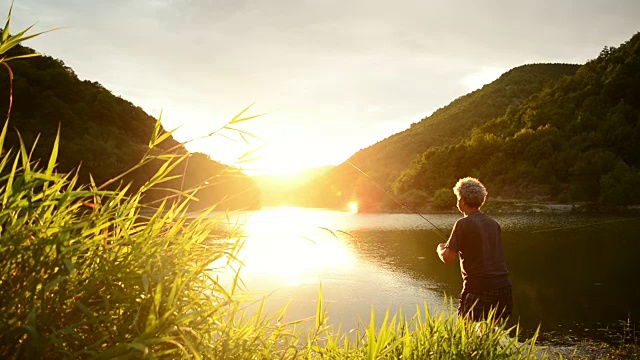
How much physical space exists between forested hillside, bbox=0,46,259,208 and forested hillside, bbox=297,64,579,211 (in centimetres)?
5128

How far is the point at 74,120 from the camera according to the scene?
76.2 m

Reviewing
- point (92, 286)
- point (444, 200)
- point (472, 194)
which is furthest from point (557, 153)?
point (92, 286)

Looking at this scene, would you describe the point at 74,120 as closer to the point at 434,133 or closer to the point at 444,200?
the point at 444,200

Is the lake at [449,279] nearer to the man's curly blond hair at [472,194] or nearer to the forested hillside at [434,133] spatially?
the man's curly blond hair at [472,194]

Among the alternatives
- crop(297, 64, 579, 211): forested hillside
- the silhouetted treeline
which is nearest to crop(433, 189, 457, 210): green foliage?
the silhouetted treeline

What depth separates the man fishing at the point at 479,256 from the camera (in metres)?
4.89

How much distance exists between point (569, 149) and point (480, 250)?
8614 centimetres

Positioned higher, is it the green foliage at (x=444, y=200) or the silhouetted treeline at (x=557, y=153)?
the silhouetted treeline at (x=557, y=153)

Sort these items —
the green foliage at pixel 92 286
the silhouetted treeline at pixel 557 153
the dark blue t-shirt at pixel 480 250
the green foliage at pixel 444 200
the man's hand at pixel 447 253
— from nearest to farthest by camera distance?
the green foliage at pixel 92 286 → the dark blue t-shirt at pixel 480 250 → the man's hand at pixel 447 253 → the silhouetted treeline at pixel 557 153 → the green foliage at pixel 444 200

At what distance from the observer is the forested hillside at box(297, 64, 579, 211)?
133 m

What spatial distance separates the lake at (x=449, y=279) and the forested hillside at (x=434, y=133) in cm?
8406

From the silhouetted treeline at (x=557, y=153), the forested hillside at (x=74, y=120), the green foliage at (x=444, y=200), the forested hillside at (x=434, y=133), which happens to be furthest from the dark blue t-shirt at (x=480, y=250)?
the forested hillside at (x=434, y=133)

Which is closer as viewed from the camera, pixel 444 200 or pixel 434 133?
pixel 444 200

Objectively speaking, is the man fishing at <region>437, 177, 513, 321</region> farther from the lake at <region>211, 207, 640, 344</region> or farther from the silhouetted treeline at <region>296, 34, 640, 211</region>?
the silhouetted treeline at <region>296, 34, 640, 211</region>
